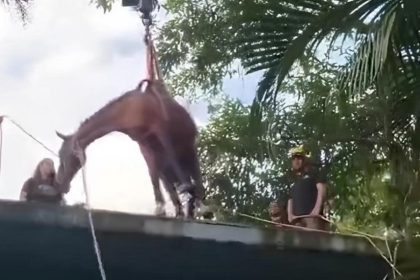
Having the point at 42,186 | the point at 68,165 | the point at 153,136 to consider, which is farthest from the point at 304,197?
the point at 42,186

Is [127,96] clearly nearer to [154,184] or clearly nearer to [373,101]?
[154,184]

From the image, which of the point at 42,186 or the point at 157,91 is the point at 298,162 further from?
the point at 42,186

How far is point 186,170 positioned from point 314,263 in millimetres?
915

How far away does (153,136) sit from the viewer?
5062mm

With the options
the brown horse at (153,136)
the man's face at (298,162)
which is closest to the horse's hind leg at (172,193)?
the brown horse at (153,136)

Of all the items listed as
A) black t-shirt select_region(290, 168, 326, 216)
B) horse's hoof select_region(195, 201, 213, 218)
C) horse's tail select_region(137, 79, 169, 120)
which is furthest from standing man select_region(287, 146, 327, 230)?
horse's tail select_region(137, 79, 169, 120)

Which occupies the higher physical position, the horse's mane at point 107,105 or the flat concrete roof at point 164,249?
the horse's mane at point 107,105

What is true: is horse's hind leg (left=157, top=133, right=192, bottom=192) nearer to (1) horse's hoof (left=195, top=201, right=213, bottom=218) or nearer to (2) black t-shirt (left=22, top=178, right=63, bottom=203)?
(1) horse's hoof (left=195, top=201, right=213, bottom=218)

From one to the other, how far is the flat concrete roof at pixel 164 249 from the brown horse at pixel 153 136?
624 mm

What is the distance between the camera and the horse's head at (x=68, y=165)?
487 cm

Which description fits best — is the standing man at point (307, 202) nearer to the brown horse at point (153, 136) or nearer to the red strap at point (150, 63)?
the brown horse at point (153, 136)

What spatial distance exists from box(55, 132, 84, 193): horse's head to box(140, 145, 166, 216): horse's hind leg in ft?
1.13

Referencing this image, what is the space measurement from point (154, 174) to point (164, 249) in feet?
3.88

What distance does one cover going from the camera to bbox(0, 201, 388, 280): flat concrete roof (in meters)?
3.78
